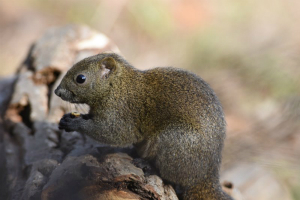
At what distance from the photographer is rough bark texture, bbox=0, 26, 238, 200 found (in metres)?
4.32

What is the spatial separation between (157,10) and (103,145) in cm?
773

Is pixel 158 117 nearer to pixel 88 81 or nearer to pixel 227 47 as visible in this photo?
pixel 88 81

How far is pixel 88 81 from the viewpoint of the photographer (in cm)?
507

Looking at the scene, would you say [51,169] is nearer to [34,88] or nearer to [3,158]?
[3,158]

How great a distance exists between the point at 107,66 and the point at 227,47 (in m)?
7.20

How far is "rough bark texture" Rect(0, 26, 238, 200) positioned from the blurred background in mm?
3212

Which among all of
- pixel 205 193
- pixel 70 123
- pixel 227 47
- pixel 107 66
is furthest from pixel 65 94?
pixel 227 47

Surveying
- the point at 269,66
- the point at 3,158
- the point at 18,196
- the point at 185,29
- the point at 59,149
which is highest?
the point at 185,29

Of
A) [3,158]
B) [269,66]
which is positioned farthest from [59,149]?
[269,66]

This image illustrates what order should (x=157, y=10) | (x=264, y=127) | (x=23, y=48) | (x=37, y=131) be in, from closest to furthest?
1. (x=37, y=131)
2. (x=264, y=127)
3. (x=23, y=48)
4. (x=157, y=10)

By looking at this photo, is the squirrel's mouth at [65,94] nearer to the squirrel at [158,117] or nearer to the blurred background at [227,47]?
the squirrel at [158,117]

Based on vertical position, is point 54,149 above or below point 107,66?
below

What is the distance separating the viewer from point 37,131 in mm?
5773

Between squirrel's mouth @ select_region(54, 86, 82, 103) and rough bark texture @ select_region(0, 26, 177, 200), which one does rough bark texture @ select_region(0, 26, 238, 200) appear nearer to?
rough bark texture @ select_region(0, 26, 177, 200)
